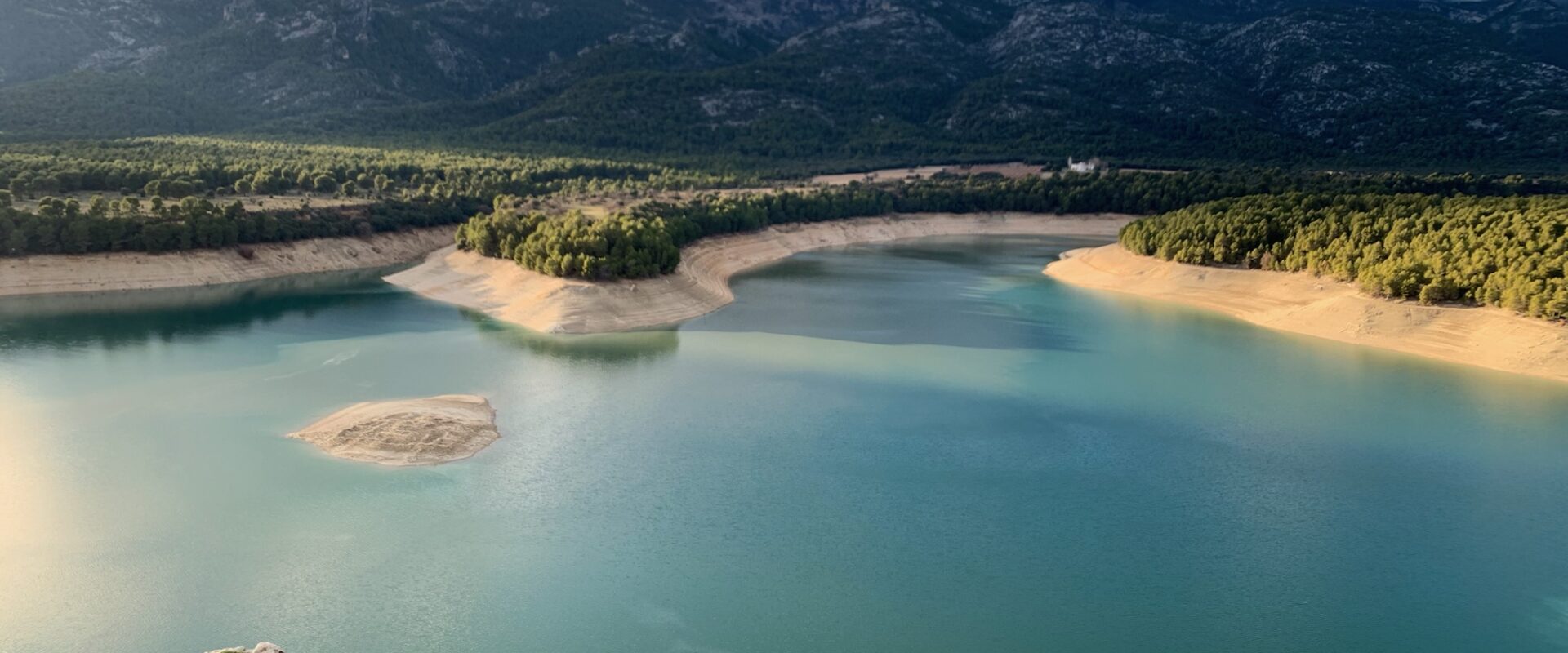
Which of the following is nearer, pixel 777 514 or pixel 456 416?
pixel 777 514

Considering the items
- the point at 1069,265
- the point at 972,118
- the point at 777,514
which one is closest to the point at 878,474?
the point at 777,514

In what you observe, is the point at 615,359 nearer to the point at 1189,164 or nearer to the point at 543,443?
the point at 543,443

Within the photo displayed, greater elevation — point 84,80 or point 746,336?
point 84,80

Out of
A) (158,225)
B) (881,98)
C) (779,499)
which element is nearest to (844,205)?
(158,225)

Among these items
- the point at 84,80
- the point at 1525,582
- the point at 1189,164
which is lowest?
the point at 1525,582

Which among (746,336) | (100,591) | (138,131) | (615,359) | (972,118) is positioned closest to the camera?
(100,591)

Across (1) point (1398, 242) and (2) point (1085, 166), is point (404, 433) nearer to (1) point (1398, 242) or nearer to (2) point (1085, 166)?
(1) point (1398, 242)

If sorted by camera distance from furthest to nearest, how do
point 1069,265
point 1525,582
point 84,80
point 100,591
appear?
1. point 84,80
2. point 1069,265
3. point 1525,582
4. point 100,591

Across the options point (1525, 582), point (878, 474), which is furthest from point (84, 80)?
point (1525, 582)
